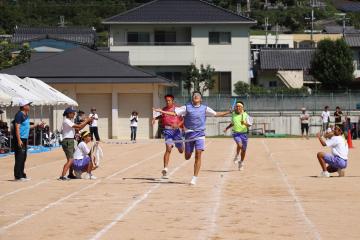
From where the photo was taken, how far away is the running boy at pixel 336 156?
18.6 metres

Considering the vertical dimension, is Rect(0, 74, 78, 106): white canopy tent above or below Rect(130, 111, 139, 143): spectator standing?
above

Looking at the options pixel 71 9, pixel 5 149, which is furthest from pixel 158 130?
pixel 71 9

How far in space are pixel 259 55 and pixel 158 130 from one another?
2741 centimetres

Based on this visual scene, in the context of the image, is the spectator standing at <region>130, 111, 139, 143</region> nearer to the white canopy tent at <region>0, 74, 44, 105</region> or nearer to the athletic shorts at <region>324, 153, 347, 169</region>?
the white canopy tent at <region>0, 74, 44, 105</region>

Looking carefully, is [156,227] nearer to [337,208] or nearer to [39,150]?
[337,208]

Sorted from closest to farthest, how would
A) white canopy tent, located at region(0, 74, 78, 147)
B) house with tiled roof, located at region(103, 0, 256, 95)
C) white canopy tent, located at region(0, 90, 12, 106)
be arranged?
1. white canopy tent, located at region(0, 90, 12, 106)
2. white canopy tent, located at region(0, 74, 78, 147)
3. house with tiled roof, located at region(103, 0, 256, 95)

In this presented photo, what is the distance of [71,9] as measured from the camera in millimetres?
111938

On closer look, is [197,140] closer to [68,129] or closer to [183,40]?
[68,129]

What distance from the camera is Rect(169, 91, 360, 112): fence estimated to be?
176 feet

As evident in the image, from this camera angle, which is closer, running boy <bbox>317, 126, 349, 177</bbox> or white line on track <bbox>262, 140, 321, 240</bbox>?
white line on track <bbox>262, 140, 321, 240</bbox>

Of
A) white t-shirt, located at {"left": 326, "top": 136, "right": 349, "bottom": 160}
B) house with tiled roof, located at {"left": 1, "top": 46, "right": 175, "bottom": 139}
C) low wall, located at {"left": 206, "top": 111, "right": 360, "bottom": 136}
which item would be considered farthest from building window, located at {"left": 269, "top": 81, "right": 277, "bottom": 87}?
white t-shirt, located at {"left": 326, "top": 136, "right": 349, "bottom": 160}

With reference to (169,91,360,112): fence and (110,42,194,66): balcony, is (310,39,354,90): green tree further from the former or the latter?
(110,42,194,66): balcony

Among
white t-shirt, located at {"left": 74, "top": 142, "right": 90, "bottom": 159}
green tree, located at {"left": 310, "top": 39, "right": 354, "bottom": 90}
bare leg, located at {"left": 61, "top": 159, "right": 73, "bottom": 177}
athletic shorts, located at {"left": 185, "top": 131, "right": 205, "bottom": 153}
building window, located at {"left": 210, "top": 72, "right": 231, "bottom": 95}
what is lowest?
bare leg, located at {"left": 61, "top": 159, "right": 73, "bottom": 177}

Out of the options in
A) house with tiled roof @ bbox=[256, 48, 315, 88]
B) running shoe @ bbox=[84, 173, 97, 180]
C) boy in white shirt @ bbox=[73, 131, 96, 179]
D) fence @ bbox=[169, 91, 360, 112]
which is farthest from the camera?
house with tiled roof @ bbox=[256, 48, 315, 88]
